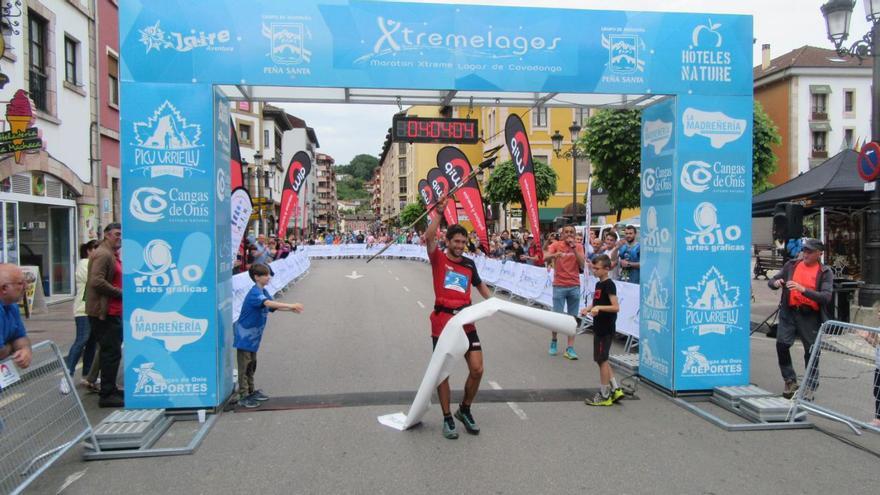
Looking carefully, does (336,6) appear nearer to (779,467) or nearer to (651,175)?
(651,175)

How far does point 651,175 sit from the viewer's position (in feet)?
24.0

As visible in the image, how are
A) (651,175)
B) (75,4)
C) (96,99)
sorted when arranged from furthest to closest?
1. (96,99)
2. (75,4)
3. (651,175)

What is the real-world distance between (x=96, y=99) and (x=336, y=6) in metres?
15.0

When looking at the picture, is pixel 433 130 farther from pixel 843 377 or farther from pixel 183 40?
pixel 843 377

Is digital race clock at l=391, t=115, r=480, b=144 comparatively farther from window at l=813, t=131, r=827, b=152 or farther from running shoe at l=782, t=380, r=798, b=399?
window at l=813, t=131, r=827, b=152

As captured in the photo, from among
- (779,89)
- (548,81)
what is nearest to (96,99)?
(548,81)

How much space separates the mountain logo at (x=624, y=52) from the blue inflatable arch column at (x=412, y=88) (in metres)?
0.02

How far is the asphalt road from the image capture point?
14.8 ft

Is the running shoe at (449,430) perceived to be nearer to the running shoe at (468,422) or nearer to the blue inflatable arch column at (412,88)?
the running shoe at (468,422)

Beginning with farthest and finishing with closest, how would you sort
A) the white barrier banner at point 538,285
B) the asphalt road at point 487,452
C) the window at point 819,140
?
1. the window at point 819,140
2. the white barrier banner at point 538,285
3. the asphalt road at point 487,452

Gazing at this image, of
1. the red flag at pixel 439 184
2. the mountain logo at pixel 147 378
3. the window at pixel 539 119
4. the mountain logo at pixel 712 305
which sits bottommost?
the mountain logo at pixel 147 378

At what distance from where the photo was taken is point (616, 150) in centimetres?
2658

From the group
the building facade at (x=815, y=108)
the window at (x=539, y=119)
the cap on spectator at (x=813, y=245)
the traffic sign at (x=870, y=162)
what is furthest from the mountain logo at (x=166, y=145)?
the building facade at (x=815, y=108)

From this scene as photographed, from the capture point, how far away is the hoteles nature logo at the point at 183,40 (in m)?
5.96
